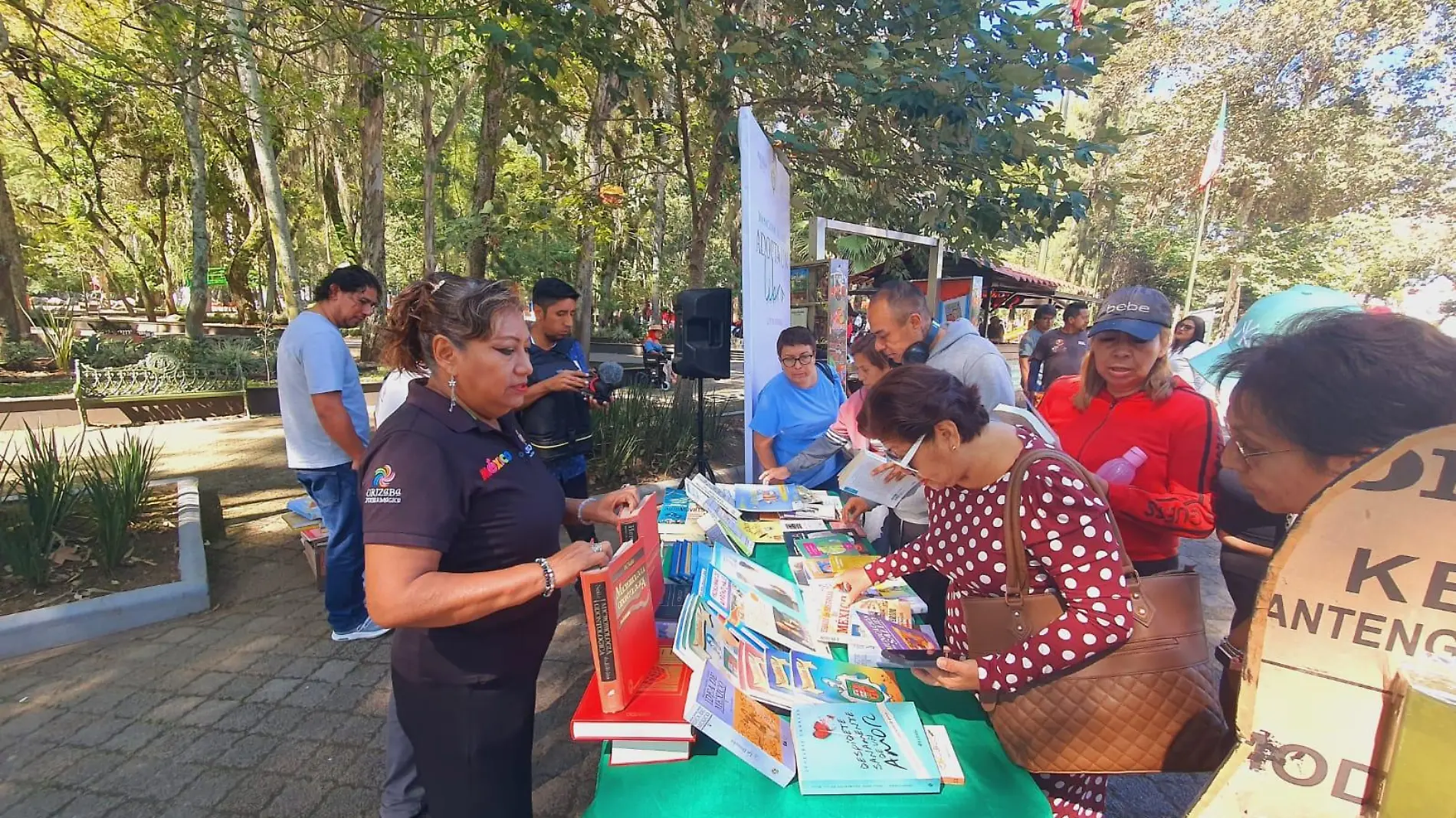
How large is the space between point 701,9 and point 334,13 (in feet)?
12.7

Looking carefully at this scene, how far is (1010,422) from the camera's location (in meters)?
1.64

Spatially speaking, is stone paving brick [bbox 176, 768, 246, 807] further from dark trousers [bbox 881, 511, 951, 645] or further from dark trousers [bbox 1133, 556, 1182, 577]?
dark trousers [bbox 1133, 556, 1182, 577]

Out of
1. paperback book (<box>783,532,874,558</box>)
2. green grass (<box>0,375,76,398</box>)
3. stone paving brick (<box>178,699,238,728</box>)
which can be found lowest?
stone paving brick (<box>178,699,238,728</box>)

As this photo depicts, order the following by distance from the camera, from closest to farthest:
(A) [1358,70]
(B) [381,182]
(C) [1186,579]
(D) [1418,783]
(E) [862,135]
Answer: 1. (D) [1418,783]
2. (C) [1186,579]
3. (E) [862,135]
4. (B) [381,182]
5. (A) [1358,70]

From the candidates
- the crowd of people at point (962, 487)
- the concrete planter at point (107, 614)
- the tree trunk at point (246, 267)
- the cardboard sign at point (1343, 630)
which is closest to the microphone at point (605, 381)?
the crowd of people at point (962, 487)

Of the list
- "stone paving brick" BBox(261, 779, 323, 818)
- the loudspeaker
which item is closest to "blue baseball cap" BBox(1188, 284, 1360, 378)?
the loudspeaker

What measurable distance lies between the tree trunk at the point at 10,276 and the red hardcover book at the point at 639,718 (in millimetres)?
15139

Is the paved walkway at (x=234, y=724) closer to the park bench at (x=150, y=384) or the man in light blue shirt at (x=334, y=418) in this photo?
the man in light blue shirt at (x=334, y=418)

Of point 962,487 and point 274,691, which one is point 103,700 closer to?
point 274,691

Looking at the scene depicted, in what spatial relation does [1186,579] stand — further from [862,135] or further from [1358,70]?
[1358,70]

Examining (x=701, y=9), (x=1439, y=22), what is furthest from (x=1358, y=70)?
(x=701, y=9)

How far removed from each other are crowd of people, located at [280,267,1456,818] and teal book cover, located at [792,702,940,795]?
0.14 metres

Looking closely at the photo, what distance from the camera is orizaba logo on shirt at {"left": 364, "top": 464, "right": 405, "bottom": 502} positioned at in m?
1.16

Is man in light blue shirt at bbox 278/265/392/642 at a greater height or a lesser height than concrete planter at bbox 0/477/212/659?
greater
